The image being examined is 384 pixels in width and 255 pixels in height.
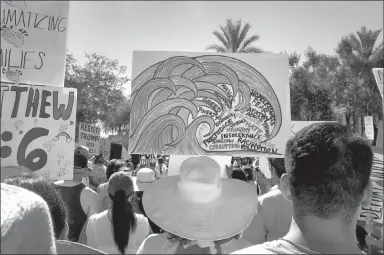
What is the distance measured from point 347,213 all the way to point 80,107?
25755 mm

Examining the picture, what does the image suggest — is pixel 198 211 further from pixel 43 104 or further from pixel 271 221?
pixel 43 104

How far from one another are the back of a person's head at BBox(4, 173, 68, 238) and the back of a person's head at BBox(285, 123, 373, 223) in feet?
4.23

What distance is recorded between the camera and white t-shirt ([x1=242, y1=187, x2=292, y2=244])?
10.6 feet

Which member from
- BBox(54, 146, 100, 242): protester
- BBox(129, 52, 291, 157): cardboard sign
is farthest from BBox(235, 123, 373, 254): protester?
BBox(54, 146, 100, 242): protester

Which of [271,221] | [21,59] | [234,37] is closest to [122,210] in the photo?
[271,221]

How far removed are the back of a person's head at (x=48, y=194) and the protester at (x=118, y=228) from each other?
100 cm

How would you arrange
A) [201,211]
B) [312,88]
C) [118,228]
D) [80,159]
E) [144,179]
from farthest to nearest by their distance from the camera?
[312,88] < [144,179] < [80,159] < [118,228] < [201,211]

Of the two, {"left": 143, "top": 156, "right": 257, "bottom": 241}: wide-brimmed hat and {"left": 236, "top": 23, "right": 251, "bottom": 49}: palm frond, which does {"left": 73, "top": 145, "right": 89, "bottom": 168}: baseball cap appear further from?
{"left": 236, "top": 23, "right": 251, "bottom": 49}: palm frond

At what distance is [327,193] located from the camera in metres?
1.32

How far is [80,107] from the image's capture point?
2559 centimetres

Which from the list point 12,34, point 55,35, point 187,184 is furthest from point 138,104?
point 187,184

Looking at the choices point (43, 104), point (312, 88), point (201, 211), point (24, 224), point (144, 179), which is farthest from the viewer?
point (312, 88)

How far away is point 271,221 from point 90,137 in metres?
6.51

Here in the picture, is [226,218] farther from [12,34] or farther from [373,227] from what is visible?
[373,227]
